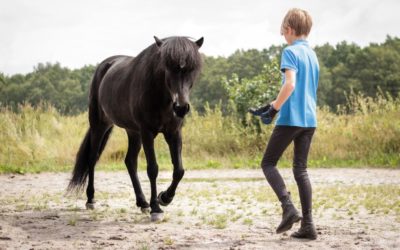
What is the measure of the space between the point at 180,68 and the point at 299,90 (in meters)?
1.30

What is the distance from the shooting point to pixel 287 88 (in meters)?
4.75

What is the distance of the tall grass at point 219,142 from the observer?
1366 centimetres

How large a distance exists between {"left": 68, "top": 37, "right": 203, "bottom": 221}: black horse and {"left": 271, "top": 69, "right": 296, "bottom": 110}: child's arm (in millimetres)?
1093

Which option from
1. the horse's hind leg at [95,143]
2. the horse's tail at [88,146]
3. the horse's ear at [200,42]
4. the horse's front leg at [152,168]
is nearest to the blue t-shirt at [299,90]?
the horse's ear at [200,42]

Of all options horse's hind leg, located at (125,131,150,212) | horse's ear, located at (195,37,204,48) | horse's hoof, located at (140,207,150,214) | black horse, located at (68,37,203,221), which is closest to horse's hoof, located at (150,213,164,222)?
black horse, located at (68,37,203,221)

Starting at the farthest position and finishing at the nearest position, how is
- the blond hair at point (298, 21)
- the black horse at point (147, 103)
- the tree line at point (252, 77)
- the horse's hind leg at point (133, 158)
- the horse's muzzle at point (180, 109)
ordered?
1. the tree line at point (252, 77)
2. the horse's hind leg at point (133, 158)
3. the black horse at point (147, 103)
4. the horse's muzzle at point (180, 109)
5. the blond hair at point (298, 21)

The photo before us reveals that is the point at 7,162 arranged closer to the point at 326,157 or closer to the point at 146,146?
the point at 326,157

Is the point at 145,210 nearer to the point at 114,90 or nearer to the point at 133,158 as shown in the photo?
the point at 133,158

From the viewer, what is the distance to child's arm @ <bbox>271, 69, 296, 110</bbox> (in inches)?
187

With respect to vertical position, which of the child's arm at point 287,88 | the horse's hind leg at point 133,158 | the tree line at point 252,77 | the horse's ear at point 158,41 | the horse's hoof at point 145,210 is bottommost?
the horse's hoof at point 145,210

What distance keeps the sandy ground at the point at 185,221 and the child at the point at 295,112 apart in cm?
A: 34

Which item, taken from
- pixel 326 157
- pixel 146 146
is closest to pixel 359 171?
pixel 326 157

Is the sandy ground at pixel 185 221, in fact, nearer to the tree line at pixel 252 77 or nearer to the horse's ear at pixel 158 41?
the horse's ear at pixel 158 41

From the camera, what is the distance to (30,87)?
58.0 m
